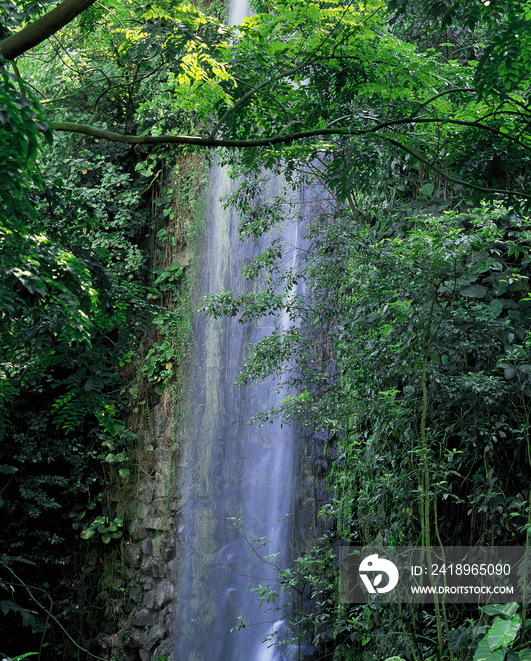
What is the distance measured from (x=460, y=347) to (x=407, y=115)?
4.00 ft

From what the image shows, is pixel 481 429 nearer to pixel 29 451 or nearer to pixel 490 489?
pixel 490 489

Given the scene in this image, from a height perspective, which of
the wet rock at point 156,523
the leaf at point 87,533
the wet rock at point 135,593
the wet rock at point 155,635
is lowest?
the wet rock at point 155,635

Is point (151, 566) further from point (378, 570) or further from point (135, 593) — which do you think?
point (378, 570)

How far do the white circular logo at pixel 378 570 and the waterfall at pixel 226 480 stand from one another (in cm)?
210

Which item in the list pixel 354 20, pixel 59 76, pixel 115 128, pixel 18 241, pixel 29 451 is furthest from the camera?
pixel 115 128

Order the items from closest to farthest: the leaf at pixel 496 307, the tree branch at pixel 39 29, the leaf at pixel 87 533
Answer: the tree branch at pixel 39 29 → the leaf at pixel 496 307 → the leaf at pixel 87 533

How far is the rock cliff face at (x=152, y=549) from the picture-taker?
5605 mm

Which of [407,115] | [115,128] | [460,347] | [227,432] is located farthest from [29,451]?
[407,115]

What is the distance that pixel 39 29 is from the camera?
6.51 ft

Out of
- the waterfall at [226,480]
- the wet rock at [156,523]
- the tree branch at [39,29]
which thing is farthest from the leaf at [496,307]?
the wet rock at [156,523]

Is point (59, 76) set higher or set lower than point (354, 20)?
higher

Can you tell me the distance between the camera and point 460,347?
10.1 feet

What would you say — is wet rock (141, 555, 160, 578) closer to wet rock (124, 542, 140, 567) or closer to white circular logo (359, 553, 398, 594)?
wet rock (124, 542, 140, 567)

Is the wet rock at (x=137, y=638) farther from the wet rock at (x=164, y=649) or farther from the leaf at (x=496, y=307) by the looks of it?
the leaf at (x=496, y=307)
